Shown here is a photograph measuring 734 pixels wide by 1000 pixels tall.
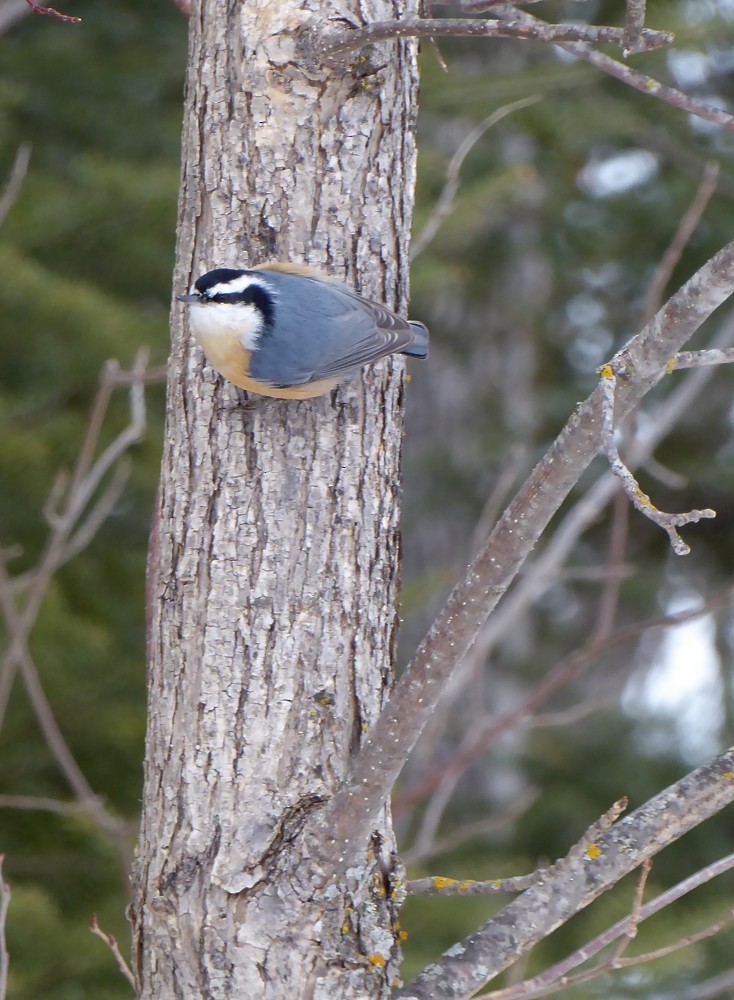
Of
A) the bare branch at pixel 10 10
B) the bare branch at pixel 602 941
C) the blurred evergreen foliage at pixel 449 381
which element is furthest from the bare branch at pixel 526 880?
the bare branch at pixel 10 10

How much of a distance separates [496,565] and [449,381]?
459 centimetres

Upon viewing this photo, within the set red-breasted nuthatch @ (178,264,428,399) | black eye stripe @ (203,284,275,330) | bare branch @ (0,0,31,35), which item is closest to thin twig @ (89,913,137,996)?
red-breasted nuthatch @ (178,264,428,399)

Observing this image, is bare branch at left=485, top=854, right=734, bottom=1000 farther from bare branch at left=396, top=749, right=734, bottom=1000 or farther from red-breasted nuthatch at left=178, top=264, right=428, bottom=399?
red-breasted nuthatch at left=178, top=264, right=428, bottom=399

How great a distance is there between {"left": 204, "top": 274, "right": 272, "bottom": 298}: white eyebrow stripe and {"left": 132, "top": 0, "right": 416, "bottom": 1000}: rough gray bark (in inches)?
1.7

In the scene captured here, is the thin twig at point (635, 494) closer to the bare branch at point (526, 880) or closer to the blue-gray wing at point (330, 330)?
the bare branch at point (526, 880)

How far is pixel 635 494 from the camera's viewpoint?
1238 millimetres

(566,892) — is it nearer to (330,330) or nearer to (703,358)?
(703,358)

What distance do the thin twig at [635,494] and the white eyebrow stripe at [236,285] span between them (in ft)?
2.41

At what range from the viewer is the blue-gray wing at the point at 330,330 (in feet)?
6.23

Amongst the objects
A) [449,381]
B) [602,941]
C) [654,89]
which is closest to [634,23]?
[654,89]

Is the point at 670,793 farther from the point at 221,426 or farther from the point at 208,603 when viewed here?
the point at 221,426

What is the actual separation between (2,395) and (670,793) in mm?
2441

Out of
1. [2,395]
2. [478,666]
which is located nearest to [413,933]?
[478,666]

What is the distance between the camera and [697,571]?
6.30 metres
